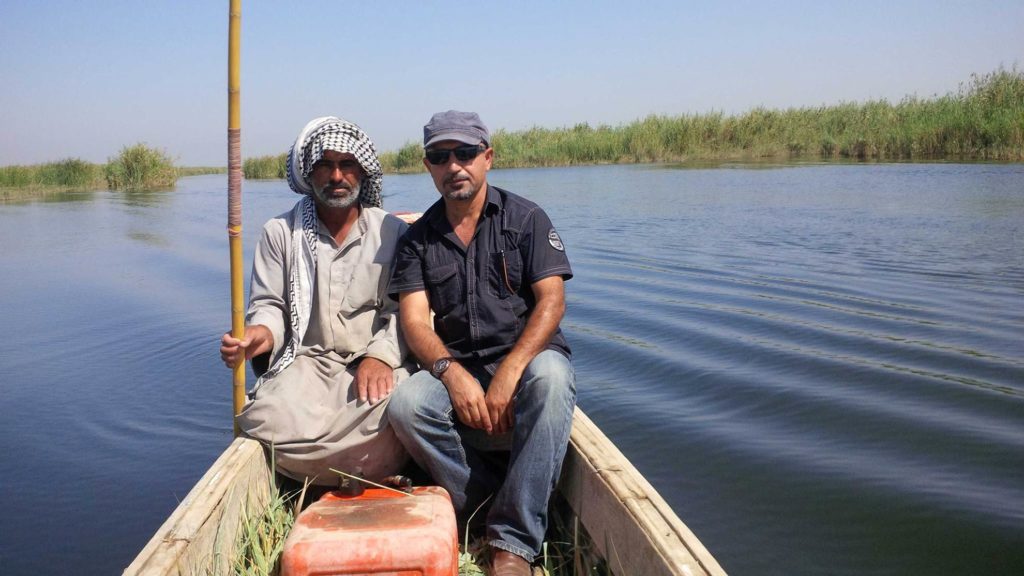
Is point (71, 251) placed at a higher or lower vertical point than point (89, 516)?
higher

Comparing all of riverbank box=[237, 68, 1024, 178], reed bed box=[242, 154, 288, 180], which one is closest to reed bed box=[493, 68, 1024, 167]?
riverbank box=[237, 68, 1024, 178]

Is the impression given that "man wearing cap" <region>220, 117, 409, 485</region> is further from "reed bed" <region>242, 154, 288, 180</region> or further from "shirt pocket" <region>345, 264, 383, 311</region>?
"reed bed" <region>242, 154, 288, 180</region>

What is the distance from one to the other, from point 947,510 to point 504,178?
20.9 metres

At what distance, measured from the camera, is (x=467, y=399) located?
97.3 inches

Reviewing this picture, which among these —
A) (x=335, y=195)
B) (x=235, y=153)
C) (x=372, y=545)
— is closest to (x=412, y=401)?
(x=372, y=545)

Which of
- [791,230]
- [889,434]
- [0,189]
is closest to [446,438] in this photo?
[889,434]

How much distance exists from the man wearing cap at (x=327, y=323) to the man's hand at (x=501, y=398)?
0.37 meters

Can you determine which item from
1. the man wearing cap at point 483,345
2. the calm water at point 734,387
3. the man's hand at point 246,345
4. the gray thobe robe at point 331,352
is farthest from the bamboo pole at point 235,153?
the calm water at point 734,387

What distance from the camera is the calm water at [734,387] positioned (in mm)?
3354

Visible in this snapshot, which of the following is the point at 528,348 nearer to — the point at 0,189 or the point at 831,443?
the point at 831,443

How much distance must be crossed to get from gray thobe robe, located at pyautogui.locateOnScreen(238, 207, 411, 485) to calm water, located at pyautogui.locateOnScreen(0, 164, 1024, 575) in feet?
4.23

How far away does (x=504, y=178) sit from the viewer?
2372 centimetres

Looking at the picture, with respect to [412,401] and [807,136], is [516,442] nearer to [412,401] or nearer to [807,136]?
[412,401]

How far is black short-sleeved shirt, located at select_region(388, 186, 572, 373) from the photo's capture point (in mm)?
2648
